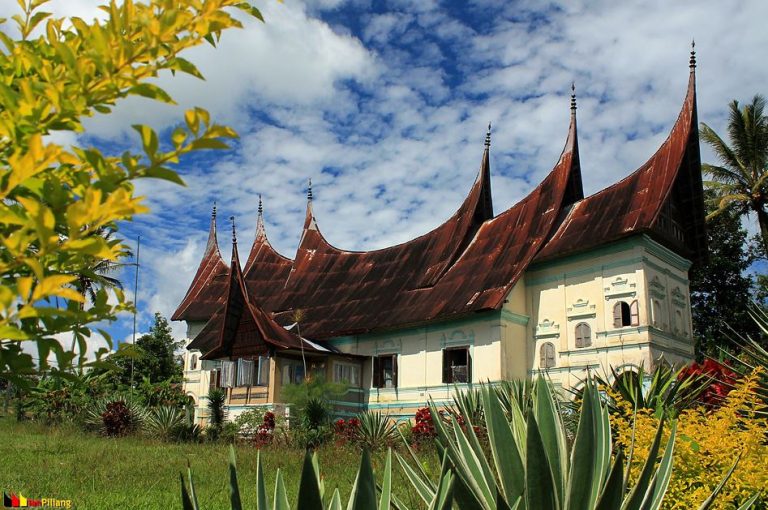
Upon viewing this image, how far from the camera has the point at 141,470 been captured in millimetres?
11070

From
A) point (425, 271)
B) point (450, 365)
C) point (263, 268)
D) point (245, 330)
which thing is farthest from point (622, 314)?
point (263, 268)

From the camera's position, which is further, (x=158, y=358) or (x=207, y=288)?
(x=158, y=358)

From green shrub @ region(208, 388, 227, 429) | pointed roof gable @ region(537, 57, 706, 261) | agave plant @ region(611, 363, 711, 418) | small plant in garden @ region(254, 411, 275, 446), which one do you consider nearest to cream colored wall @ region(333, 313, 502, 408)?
pointed roof gable @ region(537, 57, 706, 261)

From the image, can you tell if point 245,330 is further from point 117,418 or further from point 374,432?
point 374,432

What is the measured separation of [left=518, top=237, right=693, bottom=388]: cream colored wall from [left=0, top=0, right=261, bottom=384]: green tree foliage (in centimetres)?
1803

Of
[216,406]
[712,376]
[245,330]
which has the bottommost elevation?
[216,406]

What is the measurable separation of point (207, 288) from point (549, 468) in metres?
32.1

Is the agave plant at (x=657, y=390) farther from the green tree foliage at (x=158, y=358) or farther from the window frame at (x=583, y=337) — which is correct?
the green tree foliage at (x=158, y=358)

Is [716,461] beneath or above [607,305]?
beneath

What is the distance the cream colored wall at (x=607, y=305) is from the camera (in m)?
18.9

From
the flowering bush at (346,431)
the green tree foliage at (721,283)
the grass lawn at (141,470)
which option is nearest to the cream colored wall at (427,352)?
the flowering bush at (346,431)

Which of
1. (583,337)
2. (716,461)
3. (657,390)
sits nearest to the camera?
(716,461)

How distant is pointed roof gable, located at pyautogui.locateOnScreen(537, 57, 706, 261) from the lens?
19.5 metres

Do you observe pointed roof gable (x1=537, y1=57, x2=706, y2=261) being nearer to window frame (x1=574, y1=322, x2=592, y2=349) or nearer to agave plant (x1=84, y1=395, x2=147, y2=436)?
window frame (x1=574, y1=322, x2=592, y2=349)
